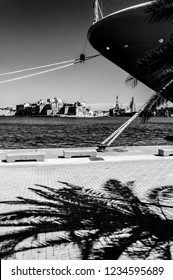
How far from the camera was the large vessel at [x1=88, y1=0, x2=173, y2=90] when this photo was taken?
939 cm

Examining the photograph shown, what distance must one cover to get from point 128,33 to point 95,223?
7549mm

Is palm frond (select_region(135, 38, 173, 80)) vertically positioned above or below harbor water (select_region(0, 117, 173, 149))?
above

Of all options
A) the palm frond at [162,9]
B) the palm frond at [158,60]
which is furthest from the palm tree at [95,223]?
the palm frond at [162,9]

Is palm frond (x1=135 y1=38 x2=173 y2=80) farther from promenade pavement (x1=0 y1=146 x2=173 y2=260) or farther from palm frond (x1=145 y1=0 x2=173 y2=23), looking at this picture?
promenade pavement (x1=0 y1=146 x2=173 y2=260)

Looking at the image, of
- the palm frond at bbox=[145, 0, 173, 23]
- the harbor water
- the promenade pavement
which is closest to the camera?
the palm frond at bbox=[145, 0, 173, 23]

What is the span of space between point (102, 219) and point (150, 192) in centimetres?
250

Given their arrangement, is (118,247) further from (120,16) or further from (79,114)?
(79,114)

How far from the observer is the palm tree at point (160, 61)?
4.67 meters

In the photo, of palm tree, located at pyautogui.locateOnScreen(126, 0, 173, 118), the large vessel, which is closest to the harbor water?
palm tree, located at pyautogui.locateOnScreen(126, 0, 173, 118)

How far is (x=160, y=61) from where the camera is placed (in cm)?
498

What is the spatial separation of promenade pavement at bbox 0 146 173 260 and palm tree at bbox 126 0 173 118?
317 cm

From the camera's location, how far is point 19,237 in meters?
5.25
